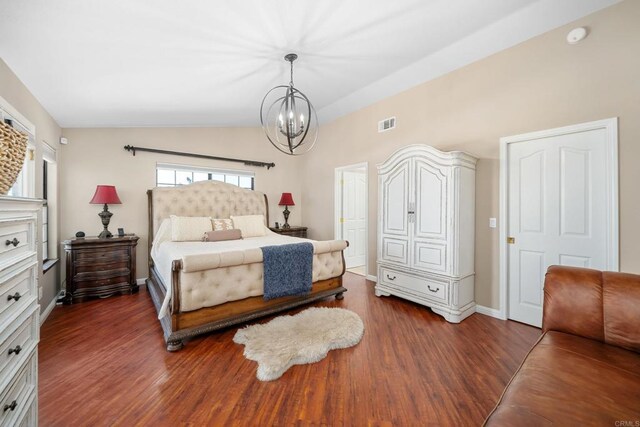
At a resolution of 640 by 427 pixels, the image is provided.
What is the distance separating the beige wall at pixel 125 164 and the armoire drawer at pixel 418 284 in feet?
11.2

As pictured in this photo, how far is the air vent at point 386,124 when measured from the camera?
4047 millimetres

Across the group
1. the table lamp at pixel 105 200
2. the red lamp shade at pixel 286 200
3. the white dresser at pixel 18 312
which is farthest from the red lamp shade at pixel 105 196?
the white dresser at pixel 18 312

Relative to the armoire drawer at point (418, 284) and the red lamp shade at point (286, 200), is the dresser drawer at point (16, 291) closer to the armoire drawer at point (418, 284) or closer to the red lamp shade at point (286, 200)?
the armoire drawer at point (418, 284)

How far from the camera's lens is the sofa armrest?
1.36 meters

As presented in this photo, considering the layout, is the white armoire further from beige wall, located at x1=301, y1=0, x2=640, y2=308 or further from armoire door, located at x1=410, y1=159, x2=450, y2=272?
beige wall, located at x1=301, y1=0, x2=640, y2=308

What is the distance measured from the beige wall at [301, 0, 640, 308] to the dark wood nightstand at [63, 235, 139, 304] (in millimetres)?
3647

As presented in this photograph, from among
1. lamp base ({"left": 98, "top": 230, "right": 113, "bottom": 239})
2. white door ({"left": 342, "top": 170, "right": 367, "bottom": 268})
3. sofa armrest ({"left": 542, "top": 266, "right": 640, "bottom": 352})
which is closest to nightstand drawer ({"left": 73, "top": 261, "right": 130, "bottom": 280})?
lamp base ({"left": 98, "top": 230, "right": 113, "bottom": 239})

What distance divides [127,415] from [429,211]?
3.15 meters

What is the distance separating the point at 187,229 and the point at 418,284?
3.26 m

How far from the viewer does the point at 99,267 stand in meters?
3.51

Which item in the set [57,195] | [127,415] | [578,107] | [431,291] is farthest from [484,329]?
[57,195]

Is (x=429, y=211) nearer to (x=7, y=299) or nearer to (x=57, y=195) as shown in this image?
(x=7, y=299)

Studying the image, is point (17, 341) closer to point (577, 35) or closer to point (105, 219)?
point (105, 219)

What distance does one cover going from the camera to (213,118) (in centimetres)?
435
